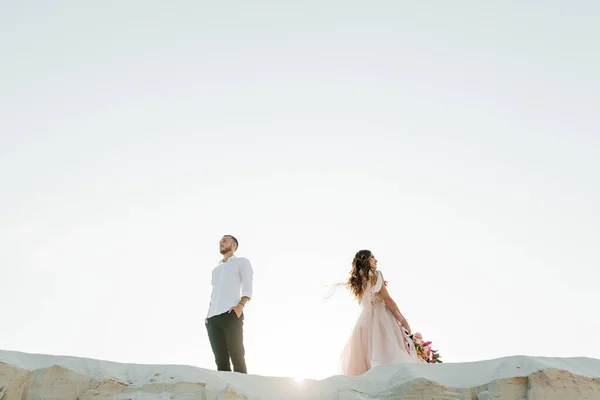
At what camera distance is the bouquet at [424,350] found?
8.82m

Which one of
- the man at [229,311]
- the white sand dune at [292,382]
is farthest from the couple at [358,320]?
the white sand dune at [292,382]

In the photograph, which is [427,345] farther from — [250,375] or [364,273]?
[250,375]

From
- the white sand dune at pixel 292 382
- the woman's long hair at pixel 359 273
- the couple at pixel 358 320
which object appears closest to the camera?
the white sand dune at pixel 292 382

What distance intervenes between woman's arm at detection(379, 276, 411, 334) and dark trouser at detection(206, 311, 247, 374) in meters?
1.72

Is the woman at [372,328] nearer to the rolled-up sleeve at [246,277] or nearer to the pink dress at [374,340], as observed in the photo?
the pink dress at [374,340]

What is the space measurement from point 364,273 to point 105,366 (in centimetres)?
384

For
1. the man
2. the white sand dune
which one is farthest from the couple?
the white sand dune

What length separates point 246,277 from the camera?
7.71m

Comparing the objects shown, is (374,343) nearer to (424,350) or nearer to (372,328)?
(372,328)

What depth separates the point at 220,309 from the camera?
7.58 metres

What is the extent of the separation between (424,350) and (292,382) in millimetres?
3988

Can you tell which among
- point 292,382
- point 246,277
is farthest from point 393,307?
point 292,382

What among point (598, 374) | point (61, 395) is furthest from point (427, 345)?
point (61, 395)

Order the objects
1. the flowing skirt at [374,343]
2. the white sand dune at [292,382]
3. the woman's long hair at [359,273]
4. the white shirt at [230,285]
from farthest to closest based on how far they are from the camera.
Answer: the woman's long hair at [359,273]
the flowing skirt at [374,343]
the white shirt at [230,285]
the white sand dune at [292,382]
